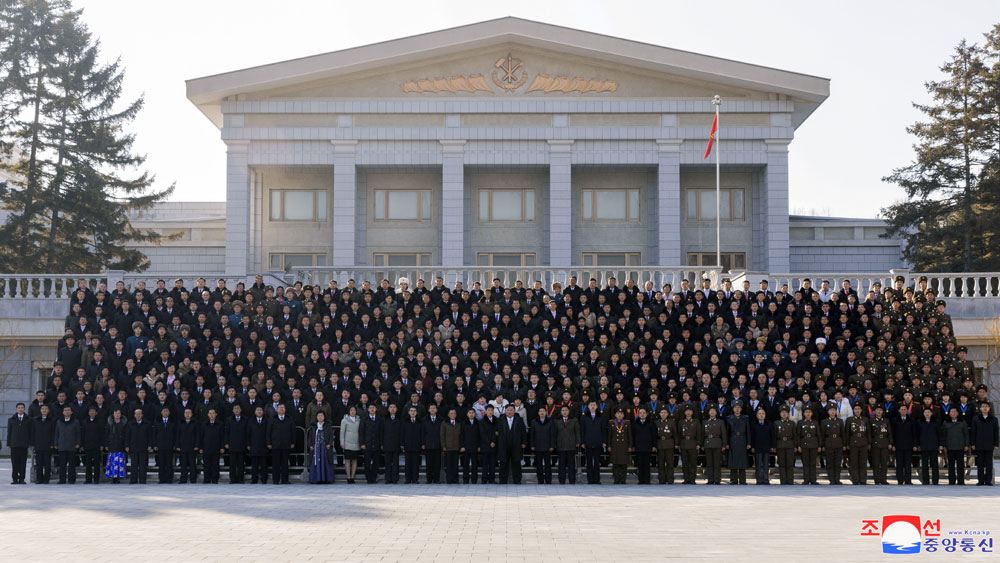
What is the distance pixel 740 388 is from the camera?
21078 millimetres

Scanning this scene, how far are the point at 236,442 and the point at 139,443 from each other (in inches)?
74.9

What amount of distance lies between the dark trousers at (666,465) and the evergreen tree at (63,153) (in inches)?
1008

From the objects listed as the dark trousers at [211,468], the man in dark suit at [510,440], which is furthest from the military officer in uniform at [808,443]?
the dark trousers at [211,468]

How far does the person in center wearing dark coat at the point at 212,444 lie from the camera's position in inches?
811

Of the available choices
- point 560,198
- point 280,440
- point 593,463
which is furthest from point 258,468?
point 560,198

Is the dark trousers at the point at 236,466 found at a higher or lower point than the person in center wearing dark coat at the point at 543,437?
lower

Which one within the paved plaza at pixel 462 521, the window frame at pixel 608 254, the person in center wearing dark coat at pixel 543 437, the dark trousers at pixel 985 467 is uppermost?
the window frame at pixel 608 254

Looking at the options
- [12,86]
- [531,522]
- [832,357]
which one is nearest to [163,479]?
[531,522]

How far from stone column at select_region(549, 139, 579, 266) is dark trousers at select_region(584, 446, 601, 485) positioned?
17581 millimetres

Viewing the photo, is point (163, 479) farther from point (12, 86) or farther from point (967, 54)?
point (967, 54)

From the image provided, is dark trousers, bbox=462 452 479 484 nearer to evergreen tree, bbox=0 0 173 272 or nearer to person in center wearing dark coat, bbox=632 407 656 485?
person in center wearing dark coat, bbox=632 407 656 485

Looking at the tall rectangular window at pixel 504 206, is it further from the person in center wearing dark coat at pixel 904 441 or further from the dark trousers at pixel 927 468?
the dark trousers at pixel 927 468

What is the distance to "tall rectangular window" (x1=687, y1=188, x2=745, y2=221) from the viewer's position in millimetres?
39344

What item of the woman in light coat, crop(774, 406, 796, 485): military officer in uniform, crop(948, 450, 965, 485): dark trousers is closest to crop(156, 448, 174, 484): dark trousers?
the woman in light coat
